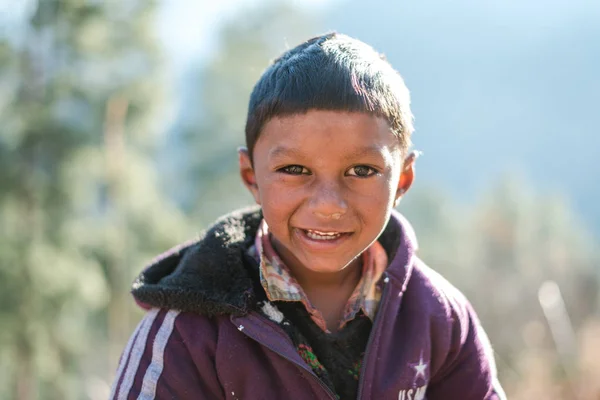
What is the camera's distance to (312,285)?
185 centimetres

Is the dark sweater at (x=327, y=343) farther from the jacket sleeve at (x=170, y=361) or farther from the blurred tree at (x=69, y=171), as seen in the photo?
the blurred tree at (x=69, y=171)

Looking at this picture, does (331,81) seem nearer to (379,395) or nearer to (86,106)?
(379,395)

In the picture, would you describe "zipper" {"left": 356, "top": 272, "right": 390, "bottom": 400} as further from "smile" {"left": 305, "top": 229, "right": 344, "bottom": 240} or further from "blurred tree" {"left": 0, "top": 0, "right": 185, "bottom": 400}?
"blurred tree" {"left": 0, "top": 0, "right": 185, "bottom": 400}

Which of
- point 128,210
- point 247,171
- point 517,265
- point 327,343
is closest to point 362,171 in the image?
point 247,171

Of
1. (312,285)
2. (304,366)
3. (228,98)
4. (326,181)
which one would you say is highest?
(228,98)

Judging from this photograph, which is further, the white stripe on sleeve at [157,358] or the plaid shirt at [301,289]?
the plaid shirt at [301,289]

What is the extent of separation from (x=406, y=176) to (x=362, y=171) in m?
0.27

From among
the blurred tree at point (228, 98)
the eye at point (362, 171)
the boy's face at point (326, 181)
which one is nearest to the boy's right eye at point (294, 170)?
the boy's face at point (326, 181)

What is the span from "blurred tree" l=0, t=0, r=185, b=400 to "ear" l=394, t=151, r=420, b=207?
759cm

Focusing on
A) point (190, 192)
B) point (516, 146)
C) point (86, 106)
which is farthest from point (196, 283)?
point (516, 146)

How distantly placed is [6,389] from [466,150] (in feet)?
137

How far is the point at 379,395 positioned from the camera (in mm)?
1668

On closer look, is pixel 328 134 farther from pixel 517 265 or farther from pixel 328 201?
pixel 517 265

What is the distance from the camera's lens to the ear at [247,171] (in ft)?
5.85
